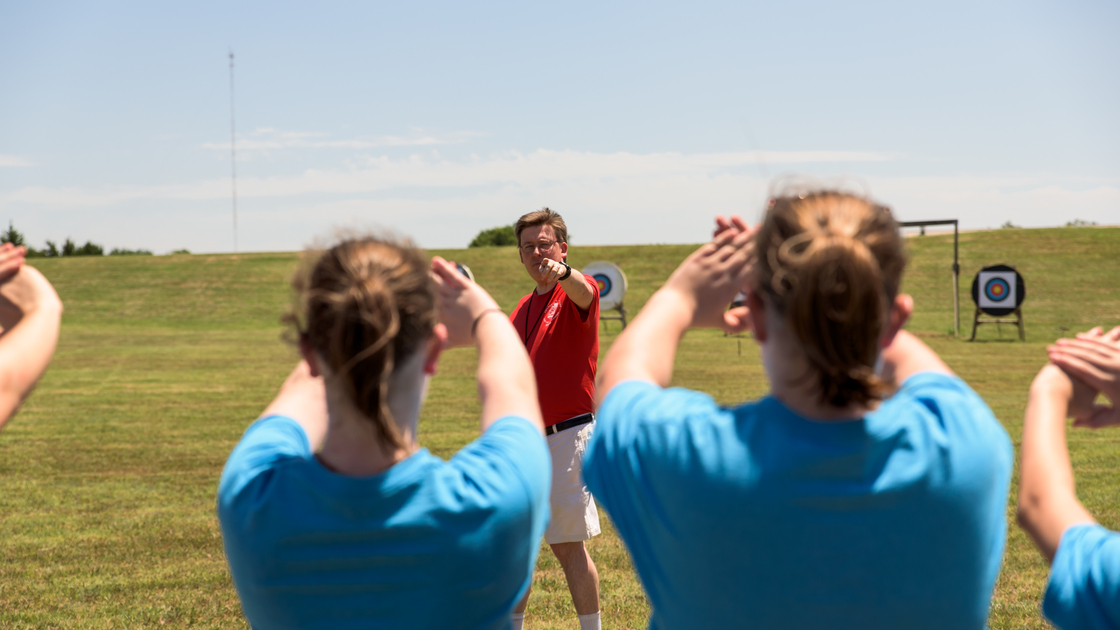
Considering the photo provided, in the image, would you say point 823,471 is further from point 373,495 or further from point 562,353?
point 562,353

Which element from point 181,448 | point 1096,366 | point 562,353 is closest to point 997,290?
point 181,448

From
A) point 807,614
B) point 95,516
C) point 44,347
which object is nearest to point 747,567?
point 807,614

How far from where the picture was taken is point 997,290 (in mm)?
26688

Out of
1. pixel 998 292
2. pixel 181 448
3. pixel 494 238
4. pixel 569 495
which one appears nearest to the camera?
pixel 569 495

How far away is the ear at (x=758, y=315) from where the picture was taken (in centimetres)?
139

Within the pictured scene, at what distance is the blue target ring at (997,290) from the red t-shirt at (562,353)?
25.6 metres

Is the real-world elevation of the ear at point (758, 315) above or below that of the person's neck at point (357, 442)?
above

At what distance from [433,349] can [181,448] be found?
1005 cm

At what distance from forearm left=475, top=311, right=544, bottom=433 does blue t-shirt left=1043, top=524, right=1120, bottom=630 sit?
916 mm

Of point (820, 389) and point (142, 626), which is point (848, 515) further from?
point (142, 626)

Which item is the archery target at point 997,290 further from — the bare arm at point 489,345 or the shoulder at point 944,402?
the bare arm at point 489,345

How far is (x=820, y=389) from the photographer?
1323 millimetres

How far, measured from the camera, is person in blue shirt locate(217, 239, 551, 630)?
142 cm

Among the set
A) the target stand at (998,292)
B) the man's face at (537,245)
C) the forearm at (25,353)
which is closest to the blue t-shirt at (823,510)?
the forearm at (25,353)
